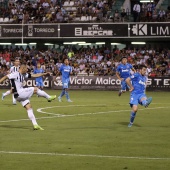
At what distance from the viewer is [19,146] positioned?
48.5 feet

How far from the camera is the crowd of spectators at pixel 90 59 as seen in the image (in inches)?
1881

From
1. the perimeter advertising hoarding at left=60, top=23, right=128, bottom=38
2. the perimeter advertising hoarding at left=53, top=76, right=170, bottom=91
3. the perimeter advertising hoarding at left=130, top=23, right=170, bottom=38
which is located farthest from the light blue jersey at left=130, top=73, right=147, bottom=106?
the perimeter advertising hoarding at left=60, top=23, right=128, bottom=38

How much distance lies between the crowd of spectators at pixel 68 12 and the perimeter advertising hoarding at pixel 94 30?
606 mm

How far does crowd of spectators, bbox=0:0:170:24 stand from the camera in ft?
165

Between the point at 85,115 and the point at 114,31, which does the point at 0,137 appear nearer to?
the point at 85,115

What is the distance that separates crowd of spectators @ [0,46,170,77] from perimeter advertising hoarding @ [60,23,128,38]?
1659 millimetres

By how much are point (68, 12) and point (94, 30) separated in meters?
3.05

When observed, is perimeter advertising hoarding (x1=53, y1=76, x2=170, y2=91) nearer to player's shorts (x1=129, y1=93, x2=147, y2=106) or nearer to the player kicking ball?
player's shorts (x1=129, y1=93, x2=147, y2=106)

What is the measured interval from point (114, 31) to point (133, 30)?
63.6 inches

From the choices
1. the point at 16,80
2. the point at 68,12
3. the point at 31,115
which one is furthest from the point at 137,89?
the point at 68,12

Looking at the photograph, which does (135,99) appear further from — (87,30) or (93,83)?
(87,30)

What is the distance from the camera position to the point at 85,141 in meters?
15.7

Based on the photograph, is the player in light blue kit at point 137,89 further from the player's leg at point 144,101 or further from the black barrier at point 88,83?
the black barrier at point 88,83

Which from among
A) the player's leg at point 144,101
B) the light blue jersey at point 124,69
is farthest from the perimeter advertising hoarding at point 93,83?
the player's leg at point 144,101
